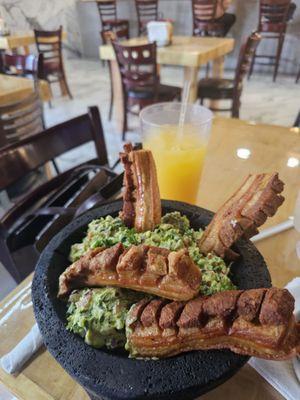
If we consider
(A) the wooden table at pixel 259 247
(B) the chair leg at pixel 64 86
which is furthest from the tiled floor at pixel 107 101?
(A) the wooden table at pixel 259 247

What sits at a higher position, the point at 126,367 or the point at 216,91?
the point at 126,367

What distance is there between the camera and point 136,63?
2.61 metres

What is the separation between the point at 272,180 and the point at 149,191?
0.66 ft

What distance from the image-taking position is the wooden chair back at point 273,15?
11.1 feet

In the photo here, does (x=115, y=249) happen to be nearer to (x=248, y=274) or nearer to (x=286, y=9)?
(x=248, y=274)

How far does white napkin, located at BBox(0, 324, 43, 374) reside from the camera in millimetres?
501

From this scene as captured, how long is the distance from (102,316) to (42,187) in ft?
2.37

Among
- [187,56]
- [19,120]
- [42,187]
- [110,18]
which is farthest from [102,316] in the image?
[110,18]

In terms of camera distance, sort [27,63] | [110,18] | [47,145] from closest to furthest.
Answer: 1. [47,145]
2. [27,63]
3. [110,18]

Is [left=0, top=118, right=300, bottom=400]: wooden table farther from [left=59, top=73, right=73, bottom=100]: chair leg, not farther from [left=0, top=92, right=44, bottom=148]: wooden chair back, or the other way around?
[left=59, top=73, right=73, bottom=100]: chair leg

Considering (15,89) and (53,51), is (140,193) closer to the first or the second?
(15,89)

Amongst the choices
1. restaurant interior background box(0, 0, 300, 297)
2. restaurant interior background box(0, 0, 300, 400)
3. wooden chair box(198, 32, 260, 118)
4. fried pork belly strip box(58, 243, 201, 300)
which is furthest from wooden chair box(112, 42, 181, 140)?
fried pork belly strip box(58, 243, 201, 300)

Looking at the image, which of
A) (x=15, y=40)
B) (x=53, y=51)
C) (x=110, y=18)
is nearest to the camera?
(x=15, y=40)

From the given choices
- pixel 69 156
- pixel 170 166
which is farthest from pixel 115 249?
pixel 69 156
